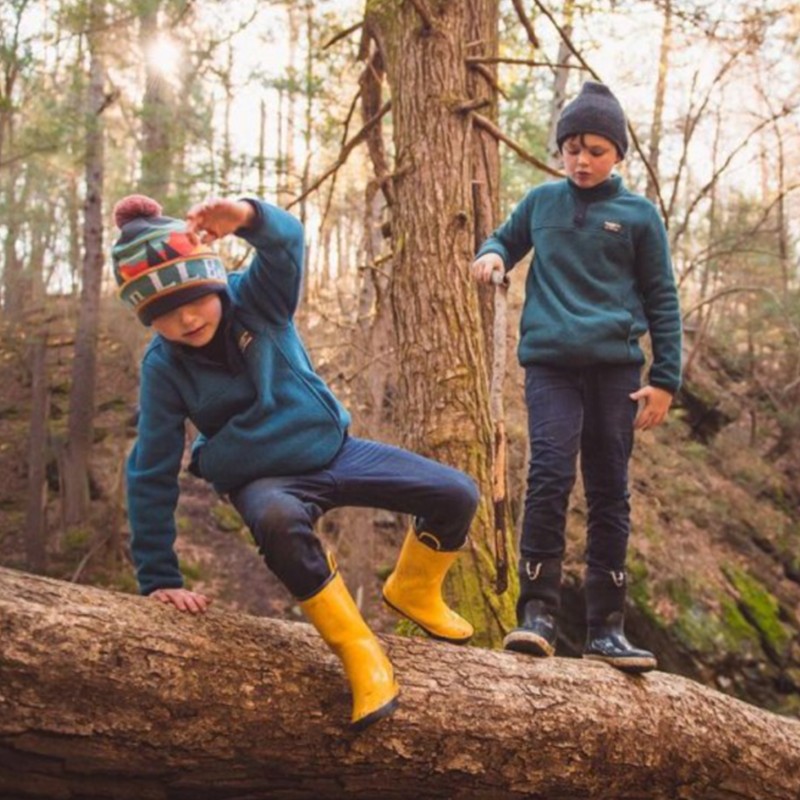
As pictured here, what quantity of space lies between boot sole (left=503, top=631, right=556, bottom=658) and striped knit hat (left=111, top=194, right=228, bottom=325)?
1.62 m

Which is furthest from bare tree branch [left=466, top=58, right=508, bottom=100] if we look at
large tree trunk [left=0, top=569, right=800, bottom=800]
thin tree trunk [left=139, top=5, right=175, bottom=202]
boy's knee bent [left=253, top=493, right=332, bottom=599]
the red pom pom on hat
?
thin tree trunk [left=139, top=5, right=175, bottom=202]

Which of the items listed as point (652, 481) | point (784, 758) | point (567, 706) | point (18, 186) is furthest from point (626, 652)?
point (18, 186)

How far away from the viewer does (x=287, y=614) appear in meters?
A: 11.7

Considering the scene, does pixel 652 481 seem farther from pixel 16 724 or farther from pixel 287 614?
pixel 16 724

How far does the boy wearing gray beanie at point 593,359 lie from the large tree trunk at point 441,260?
1.72 feet

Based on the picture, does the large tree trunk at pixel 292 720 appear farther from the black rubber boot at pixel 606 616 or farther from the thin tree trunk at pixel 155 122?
the thin tree trunk at pixel 155 122

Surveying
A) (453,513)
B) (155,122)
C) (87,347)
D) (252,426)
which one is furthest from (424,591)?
(155,122)

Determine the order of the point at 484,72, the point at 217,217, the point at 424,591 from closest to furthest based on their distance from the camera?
Result: the point at 217,217 → the point at 424,591 → the point at 484,72

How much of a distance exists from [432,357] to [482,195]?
2.92ft

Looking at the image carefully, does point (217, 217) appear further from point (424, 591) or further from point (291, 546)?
point (424, 591)

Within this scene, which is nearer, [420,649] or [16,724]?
[16,724]

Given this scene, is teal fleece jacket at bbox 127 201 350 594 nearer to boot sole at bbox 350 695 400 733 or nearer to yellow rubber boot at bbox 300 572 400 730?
yellow rubber boot at bbox 300 572 400 730

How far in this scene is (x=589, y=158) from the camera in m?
3.25

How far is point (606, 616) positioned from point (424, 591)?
757mm
